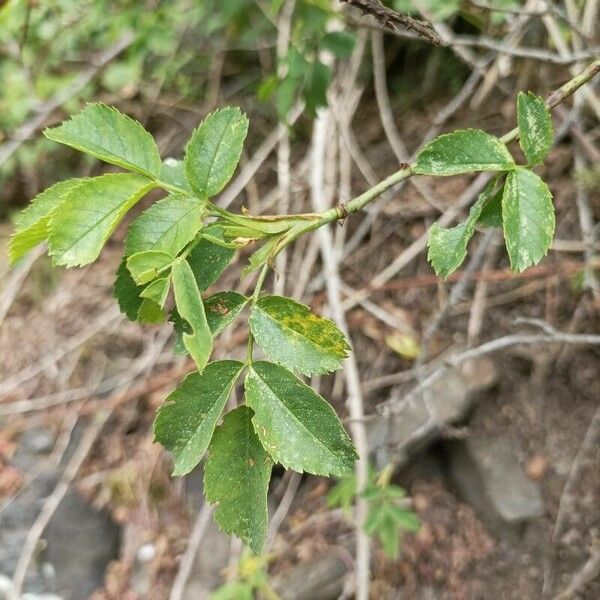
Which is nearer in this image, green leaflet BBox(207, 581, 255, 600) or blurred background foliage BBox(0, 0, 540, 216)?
green leaflet BBox(207, 581, 255, 600)

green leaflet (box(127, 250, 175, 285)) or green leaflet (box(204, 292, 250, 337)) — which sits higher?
green leaflet (box(127, 250, 175, 285))

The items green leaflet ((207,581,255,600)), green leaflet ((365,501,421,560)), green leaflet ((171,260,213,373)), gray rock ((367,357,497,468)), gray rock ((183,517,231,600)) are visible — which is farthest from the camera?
gray rock ((183,517,231,600))

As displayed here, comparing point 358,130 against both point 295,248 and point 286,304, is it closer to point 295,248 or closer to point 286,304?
point 295,248

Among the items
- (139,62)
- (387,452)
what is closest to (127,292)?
(387,452)

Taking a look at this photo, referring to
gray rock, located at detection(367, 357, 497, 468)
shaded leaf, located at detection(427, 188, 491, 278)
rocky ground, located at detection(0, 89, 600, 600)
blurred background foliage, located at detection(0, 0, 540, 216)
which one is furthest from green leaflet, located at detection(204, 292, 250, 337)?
blurred background foliage, located at detection(0, 0, 540, 216)

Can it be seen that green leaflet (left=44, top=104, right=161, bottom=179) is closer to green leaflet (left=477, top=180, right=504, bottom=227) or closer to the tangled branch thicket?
the tangled branch thicket

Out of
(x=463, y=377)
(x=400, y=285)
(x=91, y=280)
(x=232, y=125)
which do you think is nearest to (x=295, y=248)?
(x=400, y=285)

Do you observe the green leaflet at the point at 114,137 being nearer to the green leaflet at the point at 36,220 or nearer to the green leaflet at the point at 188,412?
the green leaflet at the point at 36,220

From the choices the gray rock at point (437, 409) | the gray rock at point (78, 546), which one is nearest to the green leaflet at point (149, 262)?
the gray rock at point (437, 409)
